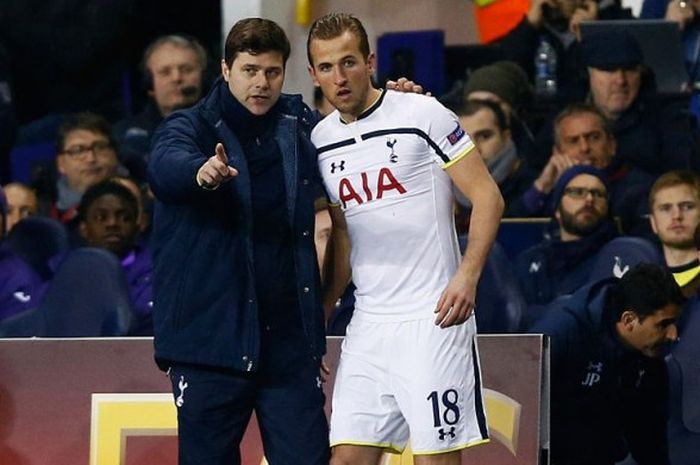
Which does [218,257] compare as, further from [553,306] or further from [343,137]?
[553,306]

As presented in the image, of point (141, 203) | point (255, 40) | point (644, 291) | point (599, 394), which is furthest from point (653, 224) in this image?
point (255, 40)

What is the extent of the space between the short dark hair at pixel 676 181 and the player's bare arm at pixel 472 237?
9.95 feet

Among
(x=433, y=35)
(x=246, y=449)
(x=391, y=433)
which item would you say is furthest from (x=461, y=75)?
(x=391, y=433)

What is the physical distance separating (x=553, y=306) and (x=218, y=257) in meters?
2.72

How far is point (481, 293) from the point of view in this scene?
868 cm

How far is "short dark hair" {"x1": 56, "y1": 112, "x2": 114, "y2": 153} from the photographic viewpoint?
34.1 ft

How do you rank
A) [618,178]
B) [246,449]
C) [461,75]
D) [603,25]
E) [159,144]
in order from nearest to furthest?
[159,144] → [246,449] → [618,178] → [603,25] → [461,75]

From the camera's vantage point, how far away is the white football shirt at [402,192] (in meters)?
6.38

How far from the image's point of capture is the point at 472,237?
6.26 meters

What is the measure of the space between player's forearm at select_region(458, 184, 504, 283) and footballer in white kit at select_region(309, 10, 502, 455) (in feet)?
0.06

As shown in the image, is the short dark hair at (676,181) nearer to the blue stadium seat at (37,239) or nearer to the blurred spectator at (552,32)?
the blurred spectator at (552,32)

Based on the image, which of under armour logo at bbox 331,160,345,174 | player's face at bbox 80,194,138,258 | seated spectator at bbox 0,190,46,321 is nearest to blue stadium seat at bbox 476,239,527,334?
player's face at bbox 80,194,138,258

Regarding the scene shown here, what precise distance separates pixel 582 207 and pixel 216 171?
397 cm

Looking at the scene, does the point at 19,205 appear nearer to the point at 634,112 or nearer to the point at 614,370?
the point at 634,112
